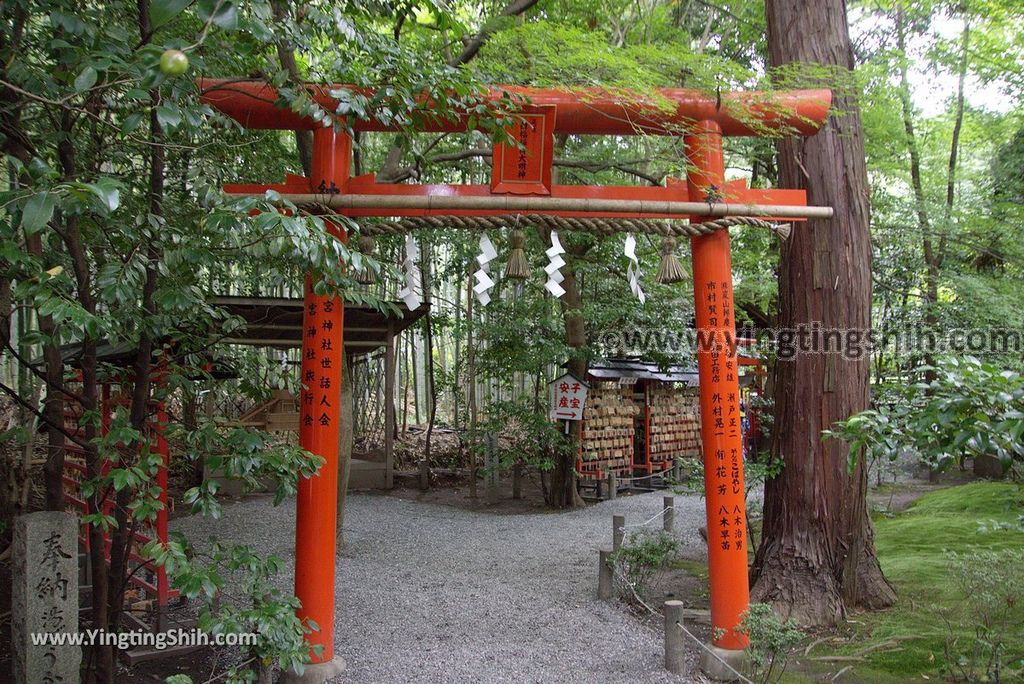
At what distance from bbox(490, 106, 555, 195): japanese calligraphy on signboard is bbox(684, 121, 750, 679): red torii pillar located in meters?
0.91

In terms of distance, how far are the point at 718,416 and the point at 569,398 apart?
5.36 metres

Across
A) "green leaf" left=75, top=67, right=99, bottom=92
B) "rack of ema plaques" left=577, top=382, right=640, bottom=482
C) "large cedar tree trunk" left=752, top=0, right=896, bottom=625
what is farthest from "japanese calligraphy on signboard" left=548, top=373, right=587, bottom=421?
"green leaf" left=75, top=67, right=99, bottom=92

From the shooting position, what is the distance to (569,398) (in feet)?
32.5

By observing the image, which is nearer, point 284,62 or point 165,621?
point 284,62

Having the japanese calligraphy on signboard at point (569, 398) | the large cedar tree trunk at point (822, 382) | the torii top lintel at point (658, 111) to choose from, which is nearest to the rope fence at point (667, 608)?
the large cedar tree trunk at point (822, 382)

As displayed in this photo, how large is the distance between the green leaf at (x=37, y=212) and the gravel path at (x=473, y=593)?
3312mm

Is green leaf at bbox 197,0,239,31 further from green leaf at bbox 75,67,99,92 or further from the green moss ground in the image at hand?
the green moss ground

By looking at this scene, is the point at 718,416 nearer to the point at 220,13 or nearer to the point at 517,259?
the point at 517,259

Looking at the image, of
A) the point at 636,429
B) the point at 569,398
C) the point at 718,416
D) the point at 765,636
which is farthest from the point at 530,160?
the point at 636,429

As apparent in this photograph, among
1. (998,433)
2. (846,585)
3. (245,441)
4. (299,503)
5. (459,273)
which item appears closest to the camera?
(998,433)

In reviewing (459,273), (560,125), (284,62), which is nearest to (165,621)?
(284,62)

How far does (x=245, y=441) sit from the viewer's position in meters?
3.10

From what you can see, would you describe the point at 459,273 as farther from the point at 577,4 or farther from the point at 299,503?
the point at 299,503

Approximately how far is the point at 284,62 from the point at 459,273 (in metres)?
7.36
